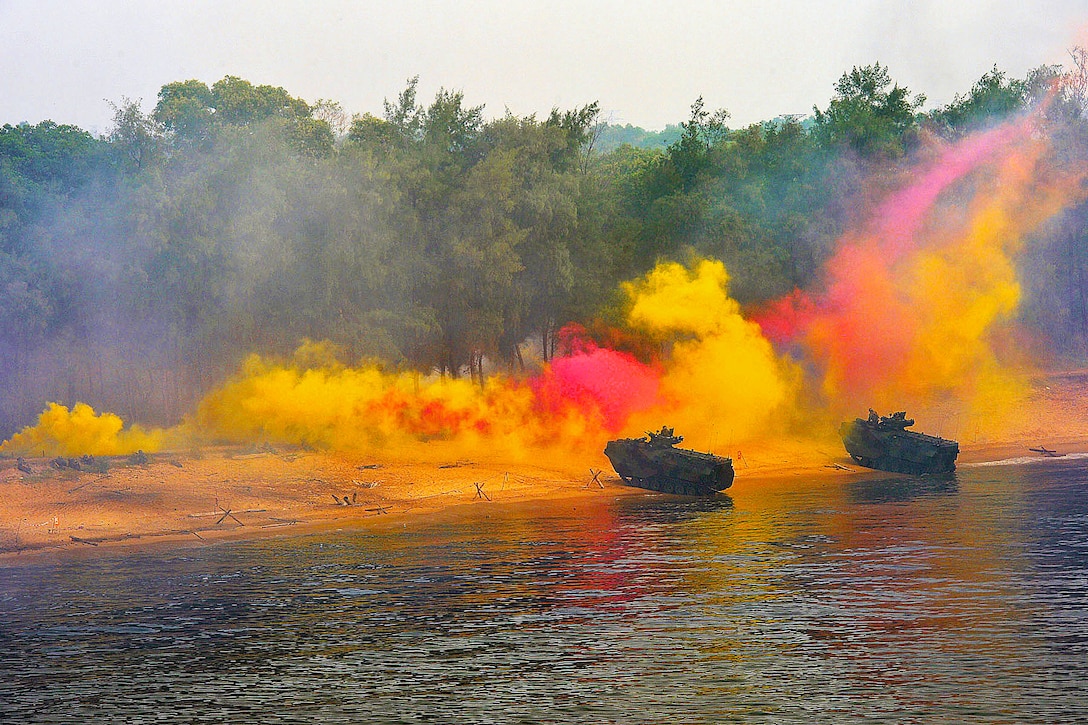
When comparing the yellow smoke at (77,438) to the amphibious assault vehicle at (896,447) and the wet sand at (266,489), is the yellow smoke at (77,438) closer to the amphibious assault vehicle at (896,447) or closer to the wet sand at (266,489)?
the wet sand at (266,489)

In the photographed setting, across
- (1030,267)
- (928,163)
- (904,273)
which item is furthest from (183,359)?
(1030,267)

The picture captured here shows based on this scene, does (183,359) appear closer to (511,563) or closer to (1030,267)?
(511,563)

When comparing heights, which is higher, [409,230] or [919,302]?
[409,230]

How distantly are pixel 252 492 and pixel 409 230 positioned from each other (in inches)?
765

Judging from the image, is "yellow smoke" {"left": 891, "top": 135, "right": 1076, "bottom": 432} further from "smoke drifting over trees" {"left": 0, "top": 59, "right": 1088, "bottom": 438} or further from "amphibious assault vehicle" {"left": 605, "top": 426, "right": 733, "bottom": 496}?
"amphibious assault vehicle" {"left": 605, "top": 426, "right": 733, "bottom": 496}

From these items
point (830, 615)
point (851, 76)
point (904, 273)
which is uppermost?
point (851, 76)

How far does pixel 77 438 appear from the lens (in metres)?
52.2

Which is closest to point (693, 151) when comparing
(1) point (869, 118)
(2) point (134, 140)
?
(1) point (869, 118)

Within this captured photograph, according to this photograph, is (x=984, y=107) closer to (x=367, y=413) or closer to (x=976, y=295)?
(x=976, y=295)

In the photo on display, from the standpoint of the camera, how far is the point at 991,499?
43.8 metres

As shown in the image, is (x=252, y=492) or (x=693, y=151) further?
(x=693, y=151)

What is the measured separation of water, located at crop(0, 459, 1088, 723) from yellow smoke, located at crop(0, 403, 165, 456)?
16.0 meters

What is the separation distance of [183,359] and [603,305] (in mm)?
21406

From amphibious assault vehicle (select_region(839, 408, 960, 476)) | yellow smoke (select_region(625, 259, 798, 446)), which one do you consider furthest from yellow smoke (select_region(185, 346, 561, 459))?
amphibious assault vehicle (select_region(839, 408, 960, 476))
